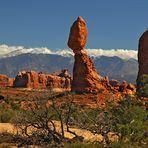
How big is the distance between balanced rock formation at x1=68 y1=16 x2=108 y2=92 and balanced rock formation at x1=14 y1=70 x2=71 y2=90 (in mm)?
Answer: 60182

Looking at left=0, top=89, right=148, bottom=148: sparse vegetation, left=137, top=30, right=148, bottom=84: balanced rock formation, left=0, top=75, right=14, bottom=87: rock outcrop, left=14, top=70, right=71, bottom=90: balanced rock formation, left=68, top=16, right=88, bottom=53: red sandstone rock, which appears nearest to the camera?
left=0, top=89, right=148, bottom=148: sparse vegetation

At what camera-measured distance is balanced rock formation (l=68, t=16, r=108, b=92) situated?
53.9m

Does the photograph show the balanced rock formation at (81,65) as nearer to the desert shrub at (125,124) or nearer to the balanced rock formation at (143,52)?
the balanced rock formation at (143,52)

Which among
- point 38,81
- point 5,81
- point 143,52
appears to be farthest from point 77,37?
point 5,81

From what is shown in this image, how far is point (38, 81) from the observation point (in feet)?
406

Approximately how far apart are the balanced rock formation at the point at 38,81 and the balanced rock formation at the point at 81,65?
60.2 metres

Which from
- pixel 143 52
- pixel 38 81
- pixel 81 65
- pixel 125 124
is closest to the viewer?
pixel 125 124

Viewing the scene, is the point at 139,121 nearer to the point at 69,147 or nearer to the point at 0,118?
the point at 69,147

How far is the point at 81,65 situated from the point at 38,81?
7033 centimetres

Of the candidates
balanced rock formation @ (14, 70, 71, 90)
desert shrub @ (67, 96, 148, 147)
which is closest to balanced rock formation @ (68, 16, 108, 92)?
desert shrub @ (67, 96, 148, 147)

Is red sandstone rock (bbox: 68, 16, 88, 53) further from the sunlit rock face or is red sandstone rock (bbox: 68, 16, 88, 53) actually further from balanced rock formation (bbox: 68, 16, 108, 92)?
the sunlit rock face

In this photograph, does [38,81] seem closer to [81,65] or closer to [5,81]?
[5,81]

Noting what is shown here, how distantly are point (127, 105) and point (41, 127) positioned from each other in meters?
5.23

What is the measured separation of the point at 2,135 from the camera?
948 inches
